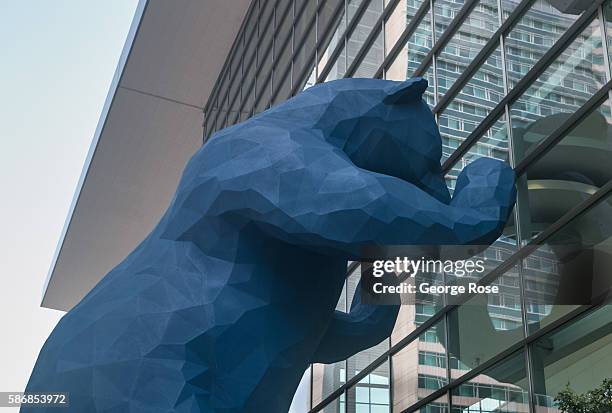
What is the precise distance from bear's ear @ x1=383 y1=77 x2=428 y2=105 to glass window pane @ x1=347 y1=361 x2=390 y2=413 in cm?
504

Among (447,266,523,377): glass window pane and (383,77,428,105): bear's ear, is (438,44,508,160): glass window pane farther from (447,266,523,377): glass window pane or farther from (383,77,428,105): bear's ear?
(383,77,428,105): bear's ear

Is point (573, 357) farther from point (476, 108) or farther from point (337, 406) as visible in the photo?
point (337, 406)

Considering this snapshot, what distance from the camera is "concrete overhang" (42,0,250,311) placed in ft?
64.3

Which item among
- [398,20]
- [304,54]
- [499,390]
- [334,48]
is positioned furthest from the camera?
[304,54]

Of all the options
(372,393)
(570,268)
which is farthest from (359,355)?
(570,268)

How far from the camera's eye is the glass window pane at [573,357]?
6761 millimetres

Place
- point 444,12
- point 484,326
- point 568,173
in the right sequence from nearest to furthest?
point 568,173 < point 484,326 < point 444,12

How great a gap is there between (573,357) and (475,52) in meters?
3.75

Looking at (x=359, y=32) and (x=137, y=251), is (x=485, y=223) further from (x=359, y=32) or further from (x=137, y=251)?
(x=359, y=32)

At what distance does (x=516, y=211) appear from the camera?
27.0 ft

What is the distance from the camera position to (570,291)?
739 cm

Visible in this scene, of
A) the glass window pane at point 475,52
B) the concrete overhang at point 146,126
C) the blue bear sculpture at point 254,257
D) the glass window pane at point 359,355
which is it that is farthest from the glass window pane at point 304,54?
the blue bear sculpture at point 254,257

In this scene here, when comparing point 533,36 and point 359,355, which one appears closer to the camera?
point 533,36

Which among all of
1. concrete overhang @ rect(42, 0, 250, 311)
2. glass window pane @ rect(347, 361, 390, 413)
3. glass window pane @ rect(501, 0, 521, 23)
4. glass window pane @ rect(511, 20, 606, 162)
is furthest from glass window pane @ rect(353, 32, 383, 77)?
concrete overhang @ rect(42, 0, 250, 311)
